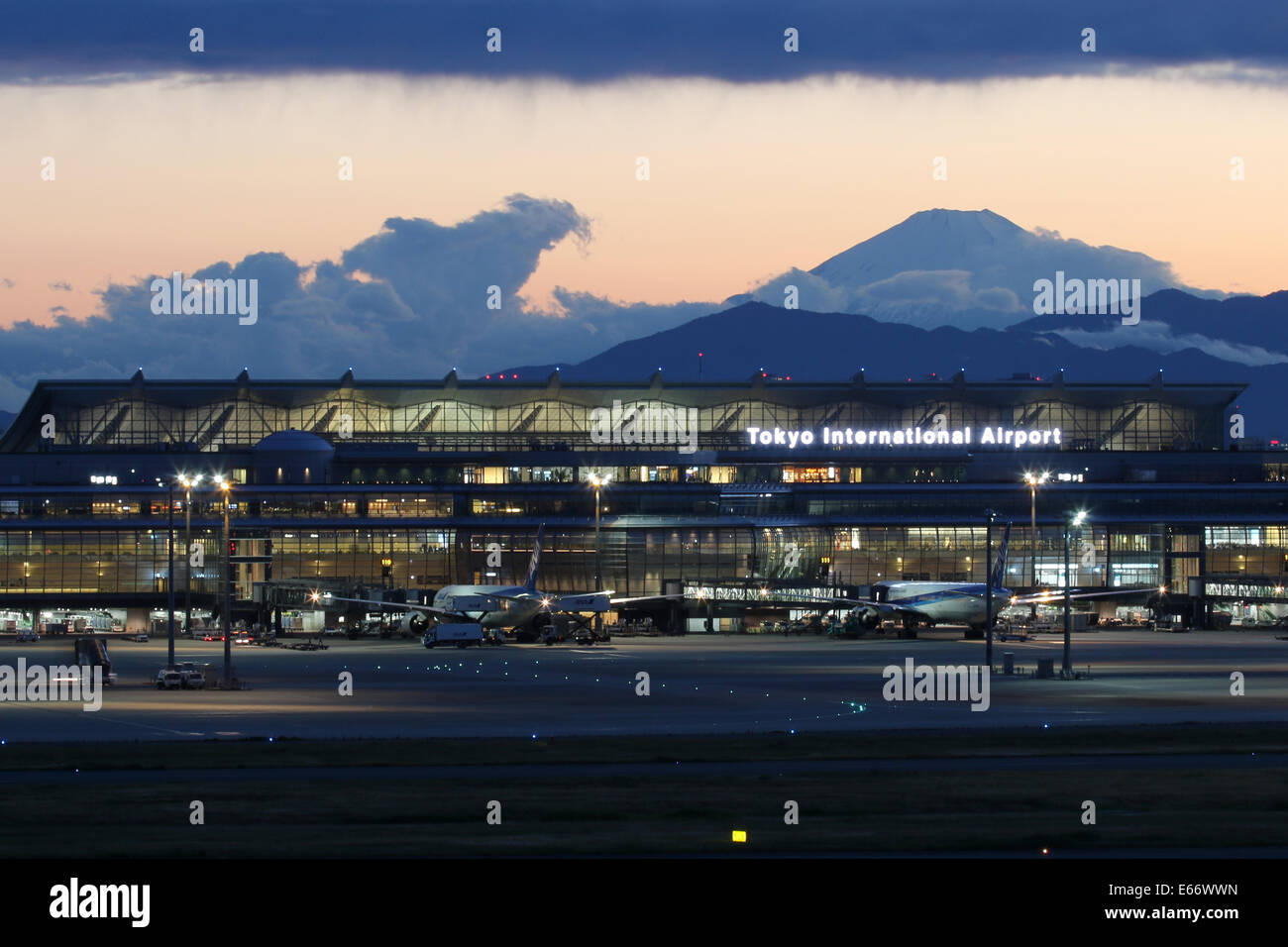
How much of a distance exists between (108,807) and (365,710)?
27882 mm

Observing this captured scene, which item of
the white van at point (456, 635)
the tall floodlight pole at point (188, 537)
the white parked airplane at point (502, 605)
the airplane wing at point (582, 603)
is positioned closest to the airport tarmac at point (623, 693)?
the white van at point (456, 635)

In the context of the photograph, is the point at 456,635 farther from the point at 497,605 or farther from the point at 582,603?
the point at 582,603

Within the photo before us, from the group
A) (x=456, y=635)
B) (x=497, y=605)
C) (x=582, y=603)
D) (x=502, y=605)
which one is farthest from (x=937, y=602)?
(x=456, y=635)

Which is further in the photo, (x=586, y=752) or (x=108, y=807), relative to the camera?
(x=586, y=752)

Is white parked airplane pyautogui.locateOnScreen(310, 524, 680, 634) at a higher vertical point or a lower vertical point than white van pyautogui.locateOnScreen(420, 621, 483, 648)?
higher

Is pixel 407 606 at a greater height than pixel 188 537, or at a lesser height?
lesser

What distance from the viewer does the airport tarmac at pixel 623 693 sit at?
198 ft

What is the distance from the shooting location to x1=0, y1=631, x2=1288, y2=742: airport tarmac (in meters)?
60.5

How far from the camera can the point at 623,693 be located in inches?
3049

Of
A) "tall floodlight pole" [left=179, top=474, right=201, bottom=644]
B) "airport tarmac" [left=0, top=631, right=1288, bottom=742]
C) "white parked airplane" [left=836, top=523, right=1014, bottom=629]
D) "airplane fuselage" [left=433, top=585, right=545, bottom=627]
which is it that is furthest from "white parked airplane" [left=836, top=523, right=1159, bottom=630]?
"tall floodlight pole" [left=179, top=474, right=201, bottom=644]

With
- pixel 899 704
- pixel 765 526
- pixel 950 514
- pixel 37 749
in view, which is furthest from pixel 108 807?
pixel 950 514

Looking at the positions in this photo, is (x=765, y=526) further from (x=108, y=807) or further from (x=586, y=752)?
(x=108, y=807)

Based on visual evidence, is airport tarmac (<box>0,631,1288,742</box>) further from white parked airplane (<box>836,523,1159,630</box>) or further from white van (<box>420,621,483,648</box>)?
white parked airplane (<box>836,523,1159,630</box>)
